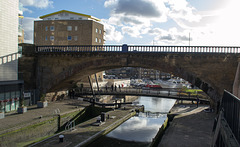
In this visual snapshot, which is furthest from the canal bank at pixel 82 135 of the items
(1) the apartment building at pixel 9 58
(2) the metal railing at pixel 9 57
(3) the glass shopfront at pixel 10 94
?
(2) the metal railing at pixel 9 57

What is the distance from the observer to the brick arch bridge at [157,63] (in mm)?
19203

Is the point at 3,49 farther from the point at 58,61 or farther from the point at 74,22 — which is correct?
the point at 74,22

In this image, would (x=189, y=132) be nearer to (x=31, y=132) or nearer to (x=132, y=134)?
(x=132, y=134)

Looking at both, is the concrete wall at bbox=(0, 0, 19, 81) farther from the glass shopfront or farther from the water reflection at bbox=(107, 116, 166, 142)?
the water reflection at bbox=(107, 116, 166, 142)

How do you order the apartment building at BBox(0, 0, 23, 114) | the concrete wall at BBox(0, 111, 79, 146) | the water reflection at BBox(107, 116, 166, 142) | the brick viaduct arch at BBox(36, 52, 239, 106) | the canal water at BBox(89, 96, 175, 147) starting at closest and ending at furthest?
the concrete wall at BBox(0, 111, 79, 146), the canal water at BBox(89, 96, 175, 147), the water reflection at BBox(107, 116, 166, 142), the brick viaduct arch at BBox(36, 52, 239, 106), the apartment building at BBox(0, 0, 23, 114)

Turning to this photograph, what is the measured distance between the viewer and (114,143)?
13680 mm

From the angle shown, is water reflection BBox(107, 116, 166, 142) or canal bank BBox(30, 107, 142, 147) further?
water reflection BBox(107, 116, 166, 142)

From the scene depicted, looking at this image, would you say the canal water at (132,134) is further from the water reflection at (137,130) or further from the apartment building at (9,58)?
the apartment building at (9,58)

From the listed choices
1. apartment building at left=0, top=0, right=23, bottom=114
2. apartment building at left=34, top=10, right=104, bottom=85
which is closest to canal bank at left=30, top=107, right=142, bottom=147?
apartment building at left=0, top=0, right=23, bottom=114

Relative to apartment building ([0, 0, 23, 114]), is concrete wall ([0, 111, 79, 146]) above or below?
below

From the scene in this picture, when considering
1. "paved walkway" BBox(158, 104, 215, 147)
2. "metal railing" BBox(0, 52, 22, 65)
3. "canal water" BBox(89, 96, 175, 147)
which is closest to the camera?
"paved walkway" BBox(158, 104, 215, 147)

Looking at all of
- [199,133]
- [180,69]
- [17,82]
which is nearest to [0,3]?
[17,82]

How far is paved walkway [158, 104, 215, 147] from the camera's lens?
494 inches

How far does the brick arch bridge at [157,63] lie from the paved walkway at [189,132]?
111 inches
